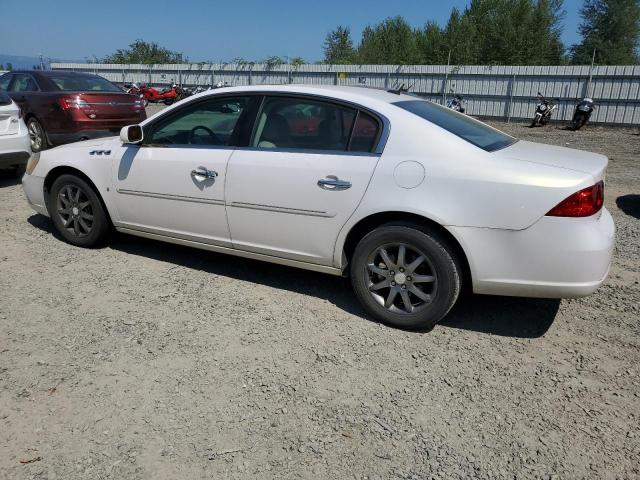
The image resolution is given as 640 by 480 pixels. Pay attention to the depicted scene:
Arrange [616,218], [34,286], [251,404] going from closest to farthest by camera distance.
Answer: [251,404] < [34,286] < [616,218]

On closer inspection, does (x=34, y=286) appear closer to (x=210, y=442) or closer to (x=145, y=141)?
(x=145, y=141)

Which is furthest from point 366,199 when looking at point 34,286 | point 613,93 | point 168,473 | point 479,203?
point 613,93

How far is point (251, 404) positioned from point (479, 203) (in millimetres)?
1743

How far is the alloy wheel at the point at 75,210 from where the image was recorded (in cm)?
473

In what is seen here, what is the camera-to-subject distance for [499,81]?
2027 centimetres

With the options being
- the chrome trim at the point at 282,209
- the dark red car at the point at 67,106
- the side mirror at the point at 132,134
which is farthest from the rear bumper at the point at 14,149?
the chrome trim at the point at 282,209

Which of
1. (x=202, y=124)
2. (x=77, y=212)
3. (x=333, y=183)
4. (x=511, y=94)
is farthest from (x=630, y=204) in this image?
(x=511, y=94)

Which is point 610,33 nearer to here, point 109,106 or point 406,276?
point 109,106

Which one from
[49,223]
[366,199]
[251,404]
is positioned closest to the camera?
[251,404]

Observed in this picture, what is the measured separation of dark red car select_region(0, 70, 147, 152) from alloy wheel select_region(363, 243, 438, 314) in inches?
285

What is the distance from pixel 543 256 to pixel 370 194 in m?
1.11

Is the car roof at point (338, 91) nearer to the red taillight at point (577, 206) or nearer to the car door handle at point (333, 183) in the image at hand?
the car door handle at point (333, 183)

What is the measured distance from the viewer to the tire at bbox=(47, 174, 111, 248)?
465 centimetres

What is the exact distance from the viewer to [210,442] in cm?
241
